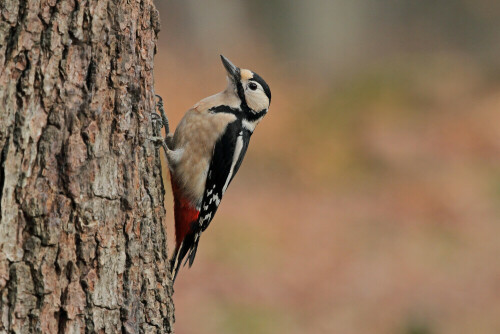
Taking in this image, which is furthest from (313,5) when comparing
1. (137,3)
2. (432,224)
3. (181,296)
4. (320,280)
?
(137,3)

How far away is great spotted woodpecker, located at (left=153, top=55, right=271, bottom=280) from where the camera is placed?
12.6 feet

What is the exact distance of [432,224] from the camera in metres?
8.23

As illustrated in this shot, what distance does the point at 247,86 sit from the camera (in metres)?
4.21

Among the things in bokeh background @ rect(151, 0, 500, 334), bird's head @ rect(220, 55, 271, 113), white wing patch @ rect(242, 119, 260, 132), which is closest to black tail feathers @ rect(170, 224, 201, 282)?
bokeh background @ rect(151, 0, 500, 334)

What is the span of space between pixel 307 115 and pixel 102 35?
28.5ft

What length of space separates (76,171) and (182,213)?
58.5 inches

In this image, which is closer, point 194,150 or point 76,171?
point 76,171

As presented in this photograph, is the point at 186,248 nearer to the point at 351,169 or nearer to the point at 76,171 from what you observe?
the point at 76,171

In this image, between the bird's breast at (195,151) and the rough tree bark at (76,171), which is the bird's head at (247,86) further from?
the rough tree bark at (76,171)

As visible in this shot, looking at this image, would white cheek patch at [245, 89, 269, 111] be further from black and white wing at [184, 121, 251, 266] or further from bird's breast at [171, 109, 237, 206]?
bird's breast at [171, 109, 237, 206]

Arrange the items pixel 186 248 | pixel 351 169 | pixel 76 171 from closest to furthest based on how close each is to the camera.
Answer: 1. pixel 76 171
2. pixel 186 248
3. pixel 351 169

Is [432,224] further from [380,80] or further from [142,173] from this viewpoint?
[142,173]

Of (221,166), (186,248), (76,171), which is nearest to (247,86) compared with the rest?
(221,166)

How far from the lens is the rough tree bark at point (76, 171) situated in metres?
2.27
